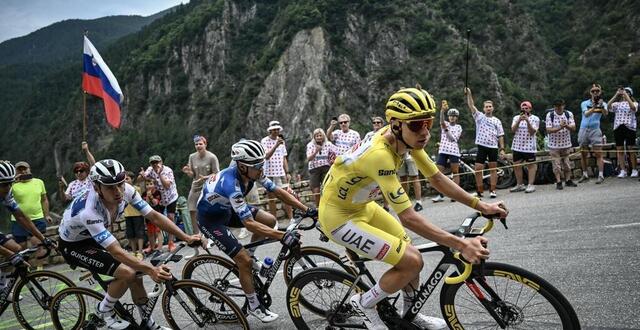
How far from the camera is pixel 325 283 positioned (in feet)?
14.7

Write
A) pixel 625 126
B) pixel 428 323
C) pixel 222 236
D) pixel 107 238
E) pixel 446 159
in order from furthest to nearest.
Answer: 1. pixel 446 159
2. pixel 625 126
3. pixel 222 236
4. pixel 107 238
5. pixel 428 323

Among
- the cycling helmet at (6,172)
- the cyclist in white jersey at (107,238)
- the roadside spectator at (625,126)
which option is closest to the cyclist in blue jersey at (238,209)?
the cyclist in white jersey at (107,238)

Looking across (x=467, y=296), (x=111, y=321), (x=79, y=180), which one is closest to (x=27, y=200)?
(x=79, y=180)

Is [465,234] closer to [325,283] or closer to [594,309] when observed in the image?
[325,283]

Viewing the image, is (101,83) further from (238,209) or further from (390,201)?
(390,201)

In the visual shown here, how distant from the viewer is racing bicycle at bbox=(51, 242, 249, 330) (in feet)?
15.6

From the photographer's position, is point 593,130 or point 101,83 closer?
point 593,130

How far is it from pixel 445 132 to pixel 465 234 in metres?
8.01

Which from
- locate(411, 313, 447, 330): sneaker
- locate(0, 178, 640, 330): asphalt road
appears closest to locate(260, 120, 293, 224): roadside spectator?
locate(0, 178, 640, 330): asphalt road

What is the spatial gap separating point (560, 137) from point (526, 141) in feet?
2.56

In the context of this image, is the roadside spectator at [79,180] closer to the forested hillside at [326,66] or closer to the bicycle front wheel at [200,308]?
the bicycle front wheel at [200,308]

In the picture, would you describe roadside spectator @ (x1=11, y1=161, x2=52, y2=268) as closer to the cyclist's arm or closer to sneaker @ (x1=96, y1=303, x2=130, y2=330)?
the cyclist's arm

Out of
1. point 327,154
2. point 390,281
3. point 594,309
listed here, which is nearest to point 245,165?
point 390,281

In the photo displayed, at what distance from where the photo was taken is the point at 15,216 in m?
6.63
